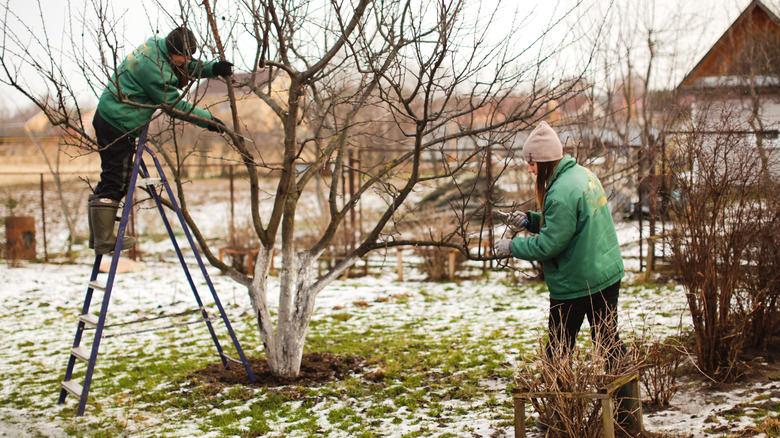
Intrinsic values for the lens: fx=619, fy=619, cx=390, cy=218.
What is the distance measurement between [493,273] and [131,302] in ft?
17.1

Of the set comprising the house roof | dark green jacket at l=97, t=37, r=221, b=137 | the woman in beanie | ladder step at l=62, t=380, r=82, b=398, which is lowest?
ladder step at l=62, t=380, r=82, b=398

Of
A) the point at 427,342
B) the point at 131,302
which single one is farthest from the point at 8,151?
the point at 427,342

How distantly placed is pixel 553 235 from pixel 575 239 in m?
0.14

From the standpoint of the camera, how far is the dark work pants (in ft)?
13.4

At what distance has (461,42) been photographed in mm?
3664

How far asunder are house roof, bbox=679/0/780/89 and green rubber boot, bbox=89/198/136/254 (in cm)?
963

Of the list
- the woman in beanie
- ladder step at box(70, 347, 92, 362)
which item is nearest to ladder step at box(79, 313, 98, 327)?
ladder step at box(70, 347, 92, 362)

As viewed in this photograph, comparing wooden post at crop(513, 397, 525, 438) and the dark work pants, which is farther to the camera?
the dark work pants

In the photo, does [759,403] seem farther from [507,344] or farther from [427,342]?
[427,342]

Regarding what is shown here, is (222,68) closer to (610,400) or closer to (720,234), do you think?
(610,400)

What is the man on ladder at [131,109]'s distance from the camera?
3.78m

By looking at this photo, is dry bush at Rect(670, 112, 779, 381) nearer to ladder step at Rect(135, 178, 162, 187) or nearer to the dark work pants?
ladder step at Rect(135, 178, 162, 187)

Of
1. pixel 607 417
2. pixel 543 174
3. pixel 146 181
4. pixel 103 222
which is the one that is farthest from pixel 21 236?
pixel 607 417

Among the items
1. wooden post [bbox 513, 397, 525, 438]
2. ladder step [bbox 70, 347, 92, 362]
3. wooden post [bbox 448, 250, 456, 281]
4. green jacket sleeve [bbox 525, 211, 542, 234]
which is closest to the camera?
wooden post [bbox 513, 397, 525, 438]
